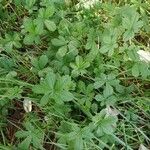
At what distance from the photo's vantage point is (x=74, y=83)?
220cm

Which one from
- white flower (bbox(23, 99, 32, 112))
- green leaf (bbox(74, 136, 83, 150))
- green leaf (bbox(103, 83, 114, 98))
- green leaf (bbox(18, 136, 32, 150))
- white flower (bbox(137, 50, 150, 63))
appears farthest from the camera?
white flower (bbox(137, 50, 150, 63))

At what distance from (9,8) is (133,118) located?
3.64ft

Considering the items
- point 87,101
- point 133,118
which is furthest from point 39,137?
point 133,118

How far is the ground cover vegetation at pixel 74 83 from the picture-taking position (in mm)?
2098

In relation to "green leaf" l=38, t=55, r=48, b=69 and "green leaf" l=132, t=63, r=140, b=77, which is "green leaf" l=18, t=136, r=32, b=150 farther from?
"green leaf" l=132, t=63, r=140, b=77

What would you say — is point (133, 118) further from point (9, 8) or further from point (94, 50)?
point (9, 8)

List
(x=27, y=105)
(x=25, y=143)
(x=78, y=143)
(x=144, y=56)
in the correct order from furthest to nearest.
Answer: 1. (x=144, y=56)
2. (x=27, y=105)
3. (x=25, y=143)
4. (x=78, y=143)

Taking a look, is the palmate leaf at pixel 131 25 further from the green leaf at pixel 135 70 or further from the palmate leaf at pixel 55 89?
the palmate leaf at pixel 55 89

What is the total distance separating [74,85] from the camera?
2.18m

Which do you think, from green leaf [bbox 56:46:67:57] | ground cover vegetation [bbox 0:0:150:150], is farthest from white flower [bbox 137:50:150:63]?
green leaf [bbox 56:46:67:57]

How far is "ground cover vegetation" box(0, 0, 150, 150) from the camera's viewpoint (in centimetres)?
210

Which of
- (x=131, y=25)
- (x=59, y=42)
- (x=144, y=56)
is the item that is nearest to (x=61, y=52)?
(x=59, y=42)

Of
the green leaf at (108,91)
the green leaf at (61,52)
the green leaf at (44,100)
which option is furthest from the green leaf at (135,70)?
the green leaf at (44,100)

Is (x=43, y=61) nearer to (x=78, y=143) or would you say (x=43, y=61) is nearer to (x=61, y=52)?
(x=61, y=52)
